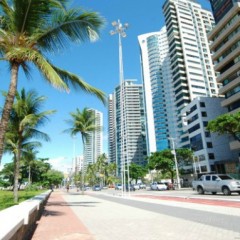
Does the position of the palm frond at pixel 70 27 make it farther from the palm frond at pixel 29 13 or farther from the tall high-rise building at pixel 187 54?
the tall high-rise building at pixel 187 54

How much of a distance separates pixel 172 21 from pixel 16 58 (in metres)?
133

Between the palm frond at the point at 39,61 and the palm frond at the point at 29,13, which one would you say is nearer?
the palm frond at the point at 39,61

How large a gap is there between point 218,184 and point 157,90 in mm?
140211

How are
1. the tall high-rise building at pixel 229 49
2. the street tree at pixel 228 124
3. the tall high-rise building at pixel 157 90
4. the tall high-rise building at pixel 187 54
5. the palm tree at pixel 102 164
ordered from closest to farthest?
the street tree at pixel 228 124 → the tall high-rise building at pixel 229 49 → the palm tree at pixel 102 164 → the tall high-rise building at pixel 187 54 → the tall high-rise building at pixel 157 90

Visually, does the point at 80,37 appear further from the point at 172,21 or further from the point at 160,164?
the point at 172,21

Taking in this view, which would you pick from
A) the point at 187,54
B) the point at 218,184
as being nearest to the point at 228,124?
the point at 218,184

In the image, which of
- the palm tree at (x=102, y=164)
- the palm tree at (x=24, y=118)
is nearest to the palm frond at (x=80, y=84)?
the palm tree at (x=24, y=118)

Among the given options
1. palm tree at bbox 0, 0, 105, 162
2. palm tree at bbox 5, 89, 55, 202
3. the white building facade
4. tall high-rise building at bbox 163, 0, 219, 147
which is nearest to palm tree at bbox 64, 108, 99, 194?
palm tree at bbox 5, 89, 55, 202

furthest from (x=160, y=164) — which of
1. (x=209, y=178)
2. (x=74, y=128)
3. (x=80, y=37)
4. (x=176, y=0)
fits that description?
(x=176, y=0)

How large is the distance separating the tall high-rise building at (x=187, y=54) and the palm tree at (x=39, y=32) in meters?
103

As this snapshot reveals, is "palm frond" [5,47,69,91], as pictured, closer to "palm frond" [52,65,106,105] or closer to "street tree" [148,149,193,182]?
"palm frond" [52,65,106,105]

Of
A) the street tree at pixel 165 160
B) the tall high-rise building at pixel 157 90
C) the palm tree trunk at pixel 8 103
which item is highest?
the tall high-rise building at pixel 157 90

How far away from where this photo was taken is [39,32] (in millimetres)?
11219

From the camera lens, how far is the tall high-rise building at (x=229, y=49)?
55.5 m
